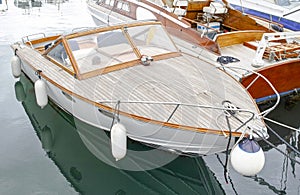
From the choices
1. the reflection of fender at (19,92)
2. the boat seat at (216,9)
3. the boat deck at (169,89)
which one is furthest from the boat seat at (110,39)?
the boat seat at (216,9)

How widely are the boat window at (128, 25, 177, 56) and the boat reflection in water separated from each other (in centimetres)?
156

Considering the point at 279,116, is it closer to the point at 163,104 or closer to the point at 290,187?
the point at 290,187

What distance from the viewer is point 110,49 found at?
5629 mm

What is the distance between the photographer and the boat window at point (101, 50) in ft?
17.8

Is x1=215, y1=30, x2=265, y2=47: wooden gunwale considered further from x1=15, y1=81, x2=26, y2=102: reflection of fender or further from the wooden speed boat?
x1=15, y1=81, x2=26, y2=102: reflection of fender

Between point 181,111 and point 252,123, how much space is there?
0.88 m

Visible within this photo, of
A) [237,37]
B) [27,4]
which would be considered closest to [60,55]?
[237,37]

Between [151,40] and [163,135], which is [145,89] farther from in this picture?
[151,40]

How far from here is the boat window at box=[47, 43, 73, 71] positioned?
566 centimetres

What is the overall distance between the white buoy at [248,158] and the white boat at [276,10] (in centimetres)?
568

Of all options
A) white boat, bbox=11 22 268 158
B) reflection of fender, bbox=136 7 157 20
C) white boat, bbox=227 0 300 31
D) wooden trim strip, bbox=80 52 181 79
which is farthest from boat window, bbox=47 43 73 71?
white boat, bbox=227 0 300 31

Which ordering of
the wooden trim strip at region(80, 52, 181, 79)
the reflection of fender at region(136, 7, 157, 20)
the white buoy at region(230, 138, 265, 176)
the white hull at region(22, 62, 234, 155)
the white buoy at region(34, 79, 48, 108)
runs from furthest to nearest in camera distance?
the reflection of fender at region(136, 7, 157, 20), the white buoy at region(34, 79, 48, 108), the wooden trim strip at region(80, 52, 181, 79), the white hull at region(22, 62, 234, 155), the white buoy at region(230, 138, 265, 176)

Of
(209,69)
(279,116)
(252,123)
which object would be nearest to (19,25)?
(209,69)

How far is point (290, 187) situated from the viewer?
15.6 ft
